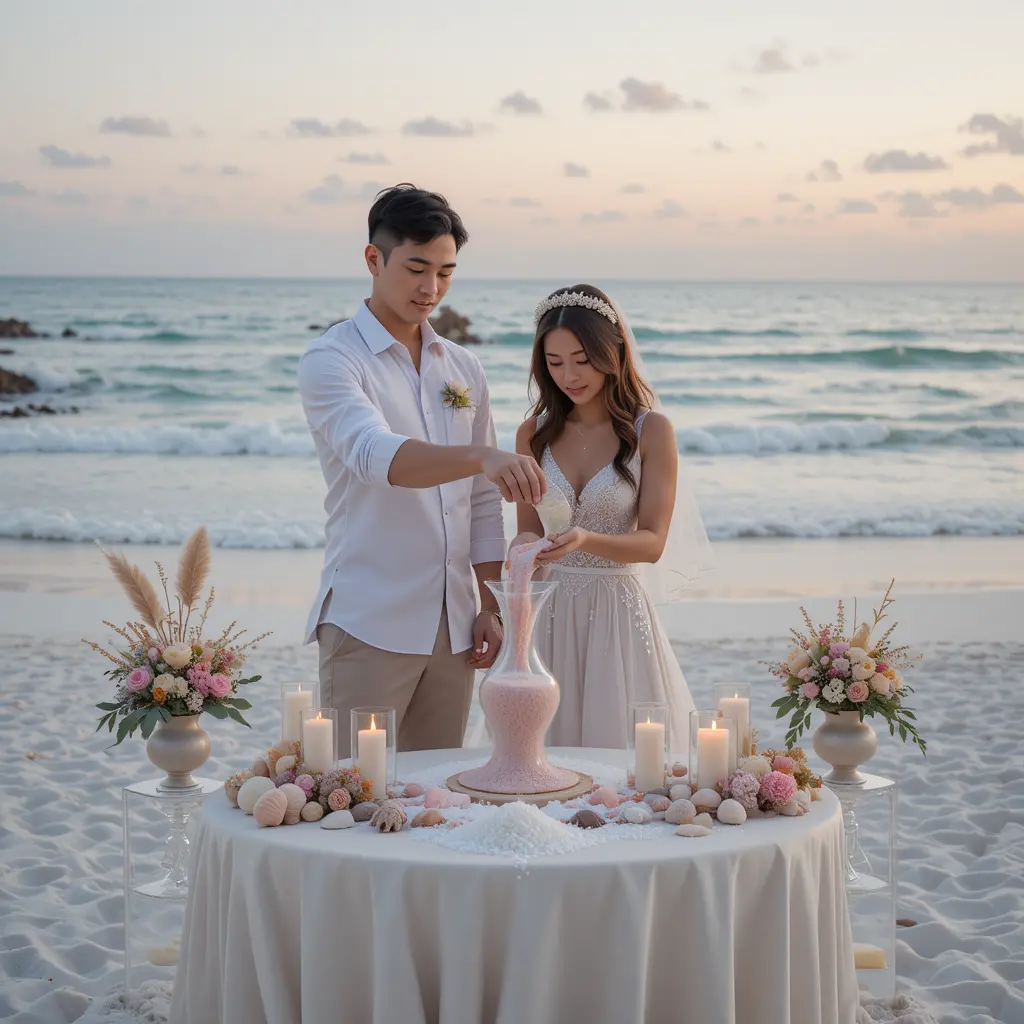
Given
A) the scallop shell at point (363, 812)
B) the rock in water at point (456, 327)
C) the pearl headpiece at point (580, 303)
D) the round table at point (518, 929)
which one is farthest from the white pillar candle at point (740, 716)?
the rock in water at point (456, 327)

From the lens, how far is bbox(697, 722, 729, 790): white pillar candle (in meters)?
2.88

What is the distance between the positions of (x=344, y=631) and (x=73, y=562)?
915 centimetres

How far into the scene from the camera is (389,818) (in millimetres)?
2680

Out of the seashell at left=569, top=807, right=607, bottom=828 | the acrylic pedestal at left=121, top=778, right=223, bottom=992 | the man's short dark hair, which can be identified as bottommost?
the acrylic pedestal at left=121, top=778, right=223, bottom=992

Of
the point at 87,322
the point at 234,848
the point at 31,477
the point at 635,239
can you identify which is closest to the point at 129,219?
the point at 87,322

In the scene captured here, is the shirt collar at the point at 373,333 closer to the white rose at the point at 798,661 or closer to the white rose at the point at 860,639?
the white rose at the point at 798,661

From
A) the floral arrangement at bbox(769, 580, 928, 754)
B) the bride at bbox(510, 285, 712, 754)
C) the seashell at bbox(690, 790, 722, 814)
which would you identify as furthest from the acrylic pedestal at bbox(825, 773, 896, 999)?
the seashell at bbox(690, 790, 722, 814)

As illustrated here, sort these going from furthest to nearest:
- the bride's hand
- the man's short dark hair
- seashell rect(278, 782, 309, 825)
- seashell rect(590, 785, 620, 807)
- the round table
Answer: the man's short dark hair
the bride's hand
seashell rect(590, 785, 620, 807)
seashell rect(278, 782, 309, 825)
the round table

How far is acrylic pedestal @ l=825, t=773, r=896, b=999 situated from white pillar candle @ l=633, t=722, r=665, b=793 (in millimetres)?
1175

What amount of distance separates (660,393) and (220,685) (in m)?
19.0

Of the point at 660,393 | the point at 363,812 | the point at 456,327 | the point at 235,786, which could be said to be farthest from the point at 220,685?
the point at 456,327

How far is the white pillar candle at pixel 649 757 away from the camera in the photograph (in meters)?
2.97

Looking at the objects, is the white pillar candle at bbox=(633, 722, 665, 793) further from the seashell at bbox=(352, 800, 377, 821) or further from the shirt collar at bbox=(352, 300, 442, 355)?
the shirt collar at bbox=(352, 300, 442, 355)

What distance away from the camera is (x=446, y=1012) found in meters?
2.46
